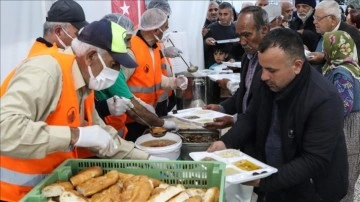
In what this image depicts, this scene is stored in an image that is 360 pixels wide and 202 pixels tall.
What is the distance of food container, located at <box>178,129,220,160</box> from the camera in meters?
1.68

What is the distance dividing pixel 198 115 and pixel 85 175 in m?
1.07

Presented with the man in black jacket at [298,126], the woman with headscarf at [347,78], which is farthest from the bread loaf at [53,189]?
the woman with headscarf at [347,78]

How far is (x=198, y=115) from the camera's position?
209cm

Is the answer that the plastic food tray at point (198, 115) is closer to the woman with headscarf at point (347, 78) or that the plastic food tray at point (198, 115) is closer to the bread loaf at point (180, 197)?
the woman with headscarf at point (347, 78)

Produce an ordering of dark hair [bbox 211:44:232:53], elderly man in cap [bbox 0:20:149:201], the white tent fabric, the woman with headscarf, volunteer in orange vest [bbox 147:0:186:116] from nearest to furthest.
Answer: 1. elderly man in cap [bbox 0:20:149:201]
2. the white tent fabric
3. the woman with headscarf
4. volunteer in orange vest [bbox 147:0:186:116]
5. dark hair [bbox 211:44:232:53]

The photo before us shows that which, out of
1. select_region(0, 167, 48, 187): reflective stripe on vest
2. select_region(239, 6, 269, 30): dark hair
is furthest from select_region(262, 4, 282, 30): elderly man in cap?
select_region(0, 167, 48, 187): reflective stripe on vest

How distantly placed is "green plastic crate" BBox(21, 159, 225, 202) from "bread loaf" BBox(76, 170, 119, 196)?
8cm

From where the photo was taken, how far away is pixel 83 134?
113 centimetres

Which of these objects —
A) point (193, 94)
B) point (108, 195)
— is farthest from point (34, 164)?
point (193, 94)

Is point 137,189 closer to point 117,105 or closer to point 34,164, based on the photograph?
point 34,164

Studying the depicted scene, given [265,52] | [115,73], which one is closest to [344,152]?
[265,52]

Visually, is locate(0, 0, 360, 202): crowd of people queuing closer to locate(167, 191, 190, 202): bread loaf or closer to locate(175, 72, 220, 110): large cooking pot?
locate(167, 191, 190, 202): bread loaf

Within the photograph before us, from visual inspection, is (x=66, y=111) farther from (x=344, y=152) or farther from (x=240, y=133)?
(x=344, y=152)

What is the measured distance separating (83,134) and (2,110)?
254mm
